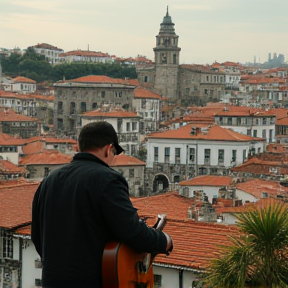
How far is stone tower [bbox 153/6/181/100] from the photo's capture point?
415ft

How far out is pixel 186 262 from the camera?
14.5 metres

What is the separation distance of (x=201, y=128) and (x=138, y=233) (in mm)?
55015

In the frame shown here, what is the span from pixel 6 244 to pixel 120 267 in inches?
661

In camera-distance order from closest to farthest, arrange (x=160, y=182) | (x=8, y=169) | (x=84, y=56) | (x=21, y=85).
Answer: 1. (x=8, y=169)
2. (x=160, y=182)
3. (x=21, y=85)
4. (x=84, y=56)

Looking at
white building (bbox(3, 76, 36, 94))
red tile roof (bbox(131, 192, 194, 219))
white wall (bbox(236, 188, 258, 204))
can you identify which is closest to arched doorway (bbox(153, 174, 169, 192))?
white wall (bbox(236, 188, 258, 204))

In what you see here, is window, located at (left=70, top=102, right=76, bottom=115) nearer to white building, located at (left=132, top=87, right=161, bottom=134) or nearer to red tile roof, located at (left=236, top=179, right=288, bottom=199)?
white building, located at (left=132, top=87, right=161, bottom=134)

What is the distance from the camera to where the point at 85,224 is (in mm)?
4750

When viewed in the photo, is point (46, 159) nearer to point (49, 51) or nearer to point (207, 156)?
point (207, 156)

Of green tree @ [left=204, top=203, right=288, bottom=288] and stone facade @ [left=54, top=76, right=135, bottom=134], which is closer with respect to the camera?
green tree @ [left=204, top=203, right=288, bottom=288]

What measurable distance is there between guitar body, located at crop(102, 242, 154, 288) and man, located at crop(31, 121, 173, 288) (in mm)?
41

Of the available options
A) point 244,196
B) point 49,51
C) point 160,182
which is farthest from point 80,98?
point 49,51

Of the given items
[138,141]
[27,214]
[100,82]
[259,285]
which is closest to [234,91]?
[100,82]

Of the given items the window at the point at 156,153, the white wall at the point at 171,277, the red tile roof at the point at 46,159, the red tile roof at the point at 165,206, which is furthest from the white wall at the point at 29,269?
the window at the point at 156,153

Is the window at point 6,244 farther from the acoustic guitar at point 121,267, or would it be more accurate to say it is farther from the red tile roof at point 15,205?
the acoustic guitar at point 121,267
